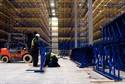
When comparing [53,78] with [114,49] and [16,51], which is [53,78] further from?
[16,51]

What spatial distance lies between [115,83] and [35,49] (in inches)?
355

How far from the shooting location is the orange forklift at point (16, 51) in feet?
80.9

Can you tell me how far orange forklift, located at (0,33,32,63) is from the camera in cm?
2466

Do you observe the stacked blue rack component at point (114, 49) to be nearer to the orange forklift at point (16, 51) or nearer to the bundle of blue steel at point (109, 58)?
the bundle of blue steel at point (109, 58)

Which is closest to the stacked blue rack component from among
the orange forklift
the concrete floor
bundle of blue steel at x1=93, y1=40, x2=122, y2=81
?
bundle of blue steel at x1=93, y1=40, x2=122, y2=81

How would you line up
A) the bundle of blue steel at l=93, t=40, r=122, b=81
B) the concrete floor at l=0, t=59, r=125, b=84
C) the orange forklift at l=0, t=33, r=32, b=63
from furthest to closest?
the orange forklift at l=0, t=33, r=32, b=63 < the bundle of blue steel at l=93, t=40, r=122, b=81 < the concrete floor at l=0, t=59, r=125, b=84

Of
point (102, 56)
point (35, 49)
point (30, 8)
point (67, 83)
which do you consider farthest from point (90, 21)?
point (30, 8)

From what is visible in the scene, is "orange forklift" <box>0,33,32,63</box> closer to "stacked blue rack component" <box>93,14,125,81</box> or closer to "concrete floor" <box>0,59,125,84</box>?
"concrete floor" <box>0,59,125,84</box>

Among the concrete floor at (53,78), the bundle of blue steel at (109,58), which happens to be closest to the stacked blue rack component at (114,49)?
the bundle of blue steel at (109,58)

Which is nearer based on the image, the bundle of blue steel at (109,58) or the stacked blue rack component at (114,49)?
the stacked blue rack component at (114,49)

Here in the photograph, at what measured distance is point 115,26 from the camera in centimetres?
1212

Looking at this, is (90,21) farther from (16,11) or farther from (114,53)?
(16,11)

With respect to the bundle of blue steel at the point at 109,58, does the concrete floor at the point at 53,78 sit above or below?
below

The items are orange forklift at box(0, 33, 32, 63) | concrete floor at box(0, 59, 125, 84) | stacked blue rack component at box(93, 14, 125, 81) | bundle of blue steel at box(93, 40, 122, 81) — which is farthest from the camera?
orange forklift at box(0, 33, 32, 63)
